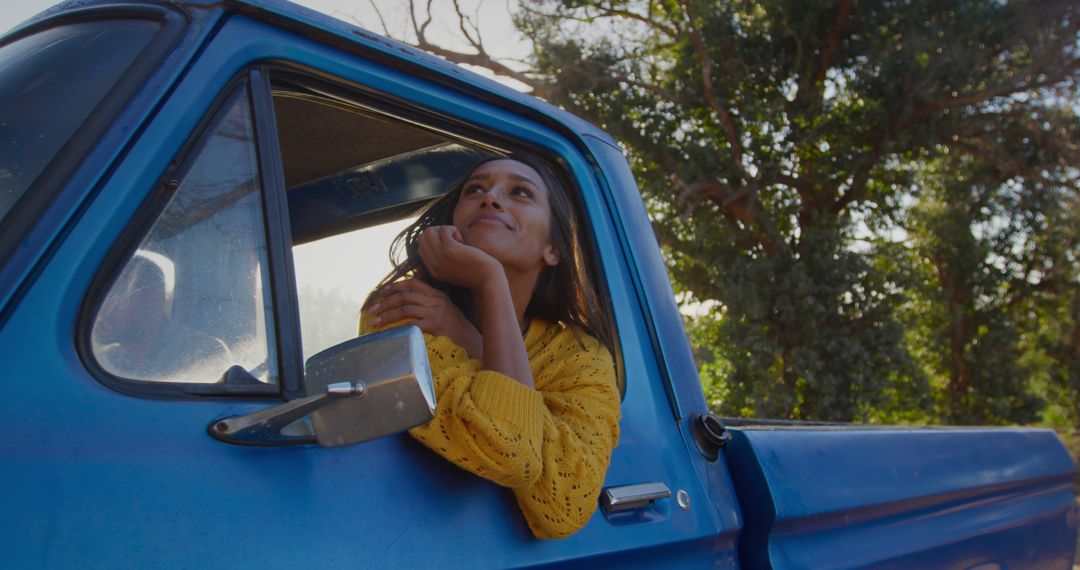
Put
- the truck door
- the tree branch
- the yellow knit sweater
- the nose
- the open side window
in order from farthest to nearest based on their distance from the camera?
the tree branch → the nose → the yellow knit sweater → the open side window → the truck door

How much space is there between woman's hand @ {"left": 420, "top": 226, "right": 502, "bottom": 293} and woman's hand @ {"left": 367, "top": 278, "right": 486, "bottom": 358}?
48 mm

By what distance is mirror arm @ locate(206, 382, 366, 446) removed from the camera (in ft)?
3.51

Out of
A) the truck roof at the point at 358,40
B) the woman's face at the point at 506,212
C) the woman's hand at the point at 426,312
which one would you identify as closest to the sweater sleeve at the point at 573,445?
the woman's hand at the point at 426,312

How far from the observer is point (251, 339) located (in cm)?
124

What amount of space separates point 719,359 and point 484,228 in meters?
11.0

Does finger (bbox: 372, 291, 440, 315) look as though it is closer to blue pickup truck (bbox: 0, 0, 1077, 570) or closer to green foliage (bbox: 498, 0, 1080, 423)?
blue pickup truck (bbox: 0, 0, 1077, 570)

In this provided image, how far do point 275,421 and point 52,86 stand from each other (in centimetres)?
55

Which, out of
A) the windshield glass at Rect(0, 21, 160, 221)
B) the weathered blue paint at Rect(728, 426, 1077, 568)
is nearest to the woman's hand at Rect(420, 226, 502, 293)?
the windshield glass at Rect(0, 21, 160, 221)

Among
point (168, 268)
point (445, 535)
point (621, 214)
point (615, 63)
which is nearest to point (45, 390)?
point (168, 268)

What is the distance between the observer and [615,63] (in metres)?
12.2

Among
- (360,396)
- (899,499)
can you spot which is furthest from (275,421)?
(899,499)

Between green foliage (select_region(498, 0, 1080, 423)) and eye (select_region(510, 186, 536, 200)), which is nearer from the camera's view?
eye (select_region(510, 186, 536, 200))

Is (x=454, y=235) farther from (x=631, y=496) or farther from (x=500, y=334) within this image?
(x=631, y=496)

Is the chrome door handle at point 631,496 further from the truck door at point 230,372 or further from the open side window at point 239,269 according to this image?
the open side window at point 239,269
